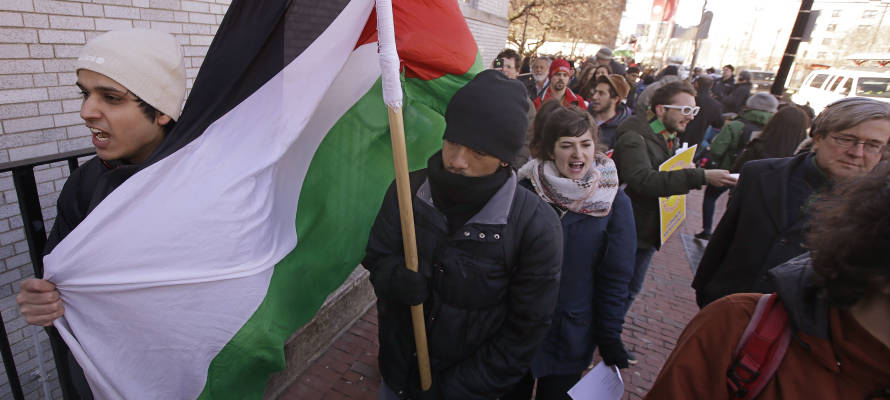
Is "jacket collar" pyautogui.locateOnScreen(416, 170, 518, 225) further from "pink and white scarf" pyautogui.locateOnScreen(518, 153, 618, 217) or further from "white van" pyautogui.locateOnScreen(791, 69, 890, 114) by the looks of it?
"white van" pyautogui.locateOnScreen(791, 69, 890, 114)

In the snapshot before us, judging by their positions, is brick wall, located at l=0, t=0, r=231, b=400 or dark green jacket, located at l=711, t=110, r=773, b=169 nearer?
brick wall, located at l=0, t=0, r=231, b=400

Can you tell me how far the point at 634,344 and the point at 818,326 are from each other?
3.15m

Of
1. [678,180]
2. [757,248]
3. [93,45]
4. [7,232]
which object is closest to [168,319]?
[93,45]

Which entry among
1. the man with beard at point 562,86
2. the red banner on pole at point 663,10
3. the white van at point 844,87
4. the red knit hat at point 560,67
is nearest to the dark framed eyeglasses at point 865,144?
the man with beard at point 562,86

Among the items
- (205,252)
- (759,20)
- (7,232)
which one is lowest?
(7,232)

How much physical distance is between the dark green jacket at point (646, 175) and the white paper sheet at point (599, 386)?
1565 mm

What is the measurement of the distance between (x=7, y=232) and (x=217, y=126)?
2.36 metres

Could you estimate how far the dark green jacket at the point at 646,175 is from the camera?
3.13 meters

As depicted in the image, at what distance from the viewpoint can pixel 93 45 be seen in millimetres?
1596

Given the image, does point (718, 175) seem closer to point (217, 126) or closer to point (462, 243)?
point (462, 243)

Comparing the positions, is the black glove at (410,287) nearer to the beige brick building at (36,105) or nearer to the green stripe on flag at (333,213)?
the green stripe on flag at (333,213)

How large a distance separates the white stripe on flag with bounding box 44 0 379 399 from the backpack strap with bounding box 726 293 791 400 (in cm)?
162

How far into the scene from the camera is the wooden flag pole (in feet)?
5.06

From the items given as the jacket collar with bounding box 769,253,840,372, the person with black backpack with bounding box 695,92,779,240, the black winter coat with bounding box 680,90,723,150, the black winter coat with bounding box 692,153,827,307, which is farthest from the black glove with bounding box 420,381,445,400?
the black winter coat with bounding box 680,90,723,150
